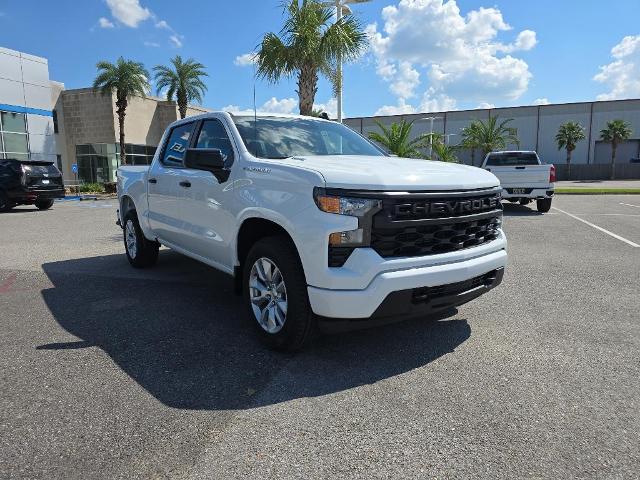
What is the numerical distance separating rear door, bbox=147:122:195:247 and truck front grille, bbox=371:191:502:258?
2.50 m

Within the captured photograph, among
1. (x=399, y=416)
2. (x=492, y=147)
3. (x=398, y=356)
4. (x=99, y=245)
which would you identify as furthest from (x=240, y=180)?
(x=492, y=147)

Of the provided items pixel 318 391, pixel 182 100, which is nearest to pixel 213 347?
pixel 318 391

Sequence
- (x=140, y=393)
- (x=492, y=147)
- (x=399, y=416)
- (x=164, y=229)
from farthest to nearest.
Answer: (x=492, y=147)
(x=164, y=229)
(x=140, y=393)
(x=399, y=416)

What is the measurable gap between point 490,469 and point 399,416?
23.7 inches

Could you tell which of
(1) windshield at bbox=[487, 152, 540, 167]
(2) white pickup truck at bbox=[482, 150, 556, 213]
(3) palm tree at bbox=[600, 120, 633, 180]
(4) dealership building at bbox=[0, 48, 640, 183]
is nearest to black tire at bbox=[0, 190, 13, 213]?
(2) white pickup truck at bbox=[482, 150, 556, 213]

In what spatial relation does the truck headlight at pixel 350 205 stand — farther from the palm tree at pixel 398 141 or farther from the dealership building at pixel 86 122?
the dealership building at pixel 86 122

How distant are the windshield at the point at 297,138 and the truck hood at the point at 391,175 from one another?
384 mm

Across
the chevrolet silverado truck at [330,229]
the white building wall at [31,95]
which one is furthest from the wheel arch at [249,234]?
the white building wall at [31,95]

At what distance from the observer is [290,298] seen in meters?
3.41

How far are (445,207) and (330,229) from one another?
0.88 meters

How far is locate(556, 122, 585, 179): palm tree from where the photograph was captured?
207 ft

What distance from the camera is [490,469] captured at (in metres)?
2.31

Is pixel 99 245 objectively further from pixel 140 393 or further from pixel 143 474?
pixel 143 474

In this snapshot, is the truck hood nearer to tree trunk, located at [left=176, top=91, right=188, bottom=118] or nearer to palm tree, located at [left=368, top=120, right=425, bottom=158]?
palm tree, located at [left=368, top=120, right=425, bottom=158]
